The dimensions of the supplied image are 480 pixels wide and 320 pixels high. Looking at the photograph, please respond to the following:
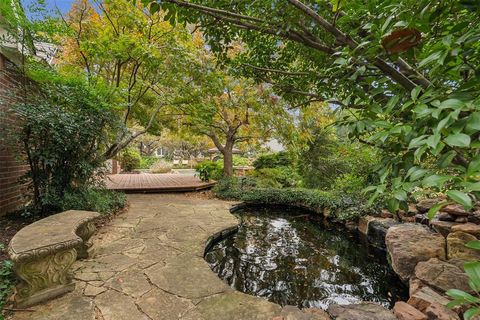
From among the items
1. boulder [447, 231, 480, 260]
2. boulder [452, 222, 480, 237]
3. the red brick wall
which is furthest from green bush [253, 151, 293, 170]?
the red brick wall

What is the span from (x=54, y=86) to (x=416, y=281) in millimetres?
6164

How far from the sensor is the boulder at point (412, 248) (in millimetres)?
3270

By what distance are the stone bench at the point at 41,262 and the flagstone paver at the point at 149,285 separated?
0.11 meters

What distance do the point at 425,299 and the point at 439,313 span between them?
0.22 meters

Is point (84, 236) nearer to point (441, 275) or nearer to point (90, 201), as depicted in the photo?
point (90, 201)

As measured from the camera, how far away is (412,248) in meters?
3.41

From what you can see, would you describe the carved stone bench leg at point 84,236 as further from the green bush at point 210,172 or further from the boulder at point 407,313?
the green bush at point 210,172

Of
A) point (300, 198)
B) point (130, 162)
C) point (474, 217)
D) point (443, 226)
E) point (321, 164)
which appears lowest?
point (300, 198)

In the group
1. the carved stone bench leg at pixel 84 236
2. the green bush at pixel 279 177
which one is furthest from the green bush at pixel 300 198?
the carved stone bench leg at pixel 84 236

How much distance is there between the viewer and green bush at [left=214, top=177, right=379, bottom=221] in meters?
5.90

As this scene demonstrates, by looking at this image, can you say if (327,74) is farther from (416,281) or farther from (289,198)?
(289,198)

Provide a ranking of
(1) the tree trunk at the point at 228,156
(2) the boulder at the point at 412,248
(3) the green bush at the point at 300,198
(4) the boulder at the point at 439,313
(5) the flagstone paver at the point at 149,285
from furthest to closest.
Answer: (1) the tree trunk at the point at 228,156
(3) the green bush at the point at 300,198
(2) the boulder at the point at 412,248
(5) the flagstone paver at the point at 149,285
(4) the boulder at the point at 439,313

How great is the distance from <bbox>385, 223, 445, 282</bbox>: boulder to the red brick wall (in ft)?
20.0

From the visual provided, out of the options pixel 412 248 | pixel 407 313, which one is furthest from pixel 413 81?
pixel 412 248
